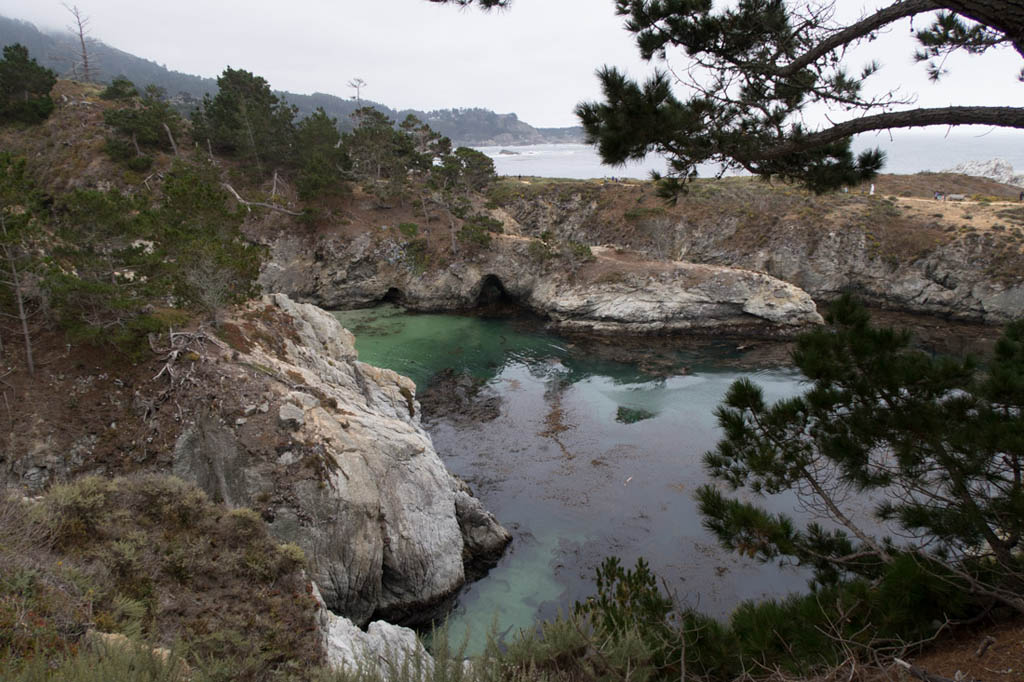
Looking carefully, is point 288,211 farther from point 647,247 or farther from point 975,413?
point 975,413

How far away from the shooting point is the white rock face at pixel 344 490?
32.7ft

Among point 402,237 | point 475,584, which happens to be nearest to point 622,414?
point 475,584

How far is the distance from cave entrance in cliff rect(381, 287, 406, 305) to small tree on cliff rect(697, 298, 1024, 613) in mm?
34739

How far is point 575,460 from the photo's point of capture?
61.4ft

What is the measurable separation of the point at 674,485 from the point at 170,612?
49.1ft

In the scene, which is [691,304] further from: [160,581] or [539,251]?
[160,581]

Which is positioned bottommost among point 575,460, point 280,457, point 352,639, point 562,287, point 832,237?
point 575,460

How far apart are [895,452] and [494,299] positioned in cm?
3584

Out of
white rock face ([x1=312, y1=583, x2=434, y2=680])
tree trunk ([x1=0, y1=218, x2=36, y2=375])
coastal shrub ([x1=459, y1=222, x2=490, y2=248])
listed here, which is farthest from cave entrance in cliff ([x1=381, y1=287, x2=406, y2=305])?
white rock face ([x1=312, y1=583, x2=434, y2=680])

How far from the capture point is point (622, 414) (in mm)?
22312

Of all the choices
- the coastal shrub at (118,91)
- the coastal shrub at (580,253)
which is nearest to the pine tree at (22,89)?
the coastal shrub at (118,91)

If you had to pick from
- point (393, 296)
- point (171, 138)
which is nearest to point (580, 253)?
point (393, 296)

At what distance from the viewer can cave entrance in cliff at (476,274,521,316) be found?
3844 centimetres

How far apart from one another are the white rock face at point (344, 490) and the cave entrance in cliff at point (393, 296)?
82.6 feet
